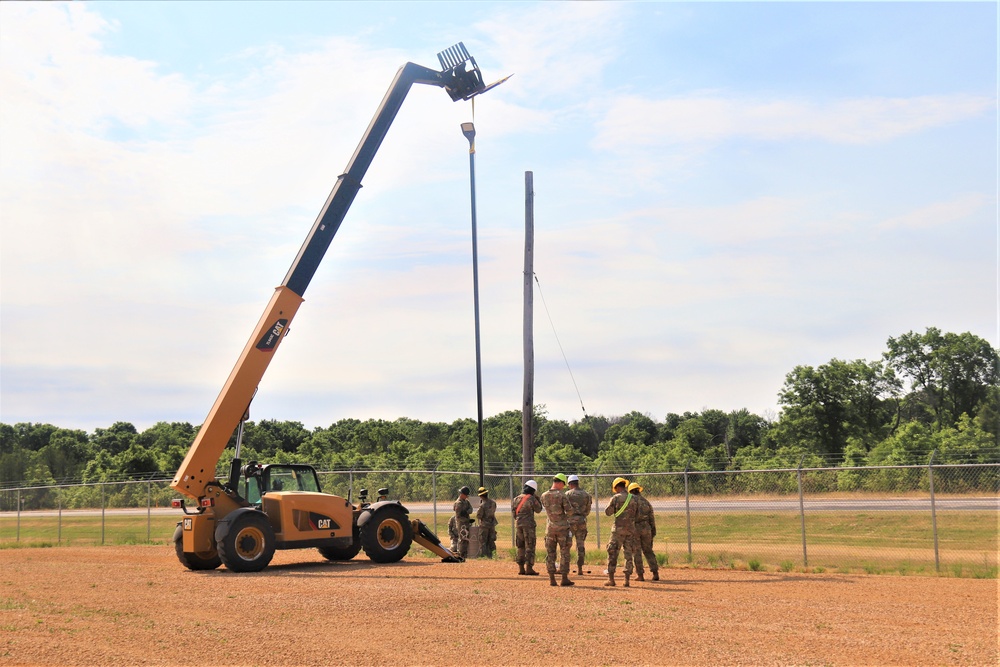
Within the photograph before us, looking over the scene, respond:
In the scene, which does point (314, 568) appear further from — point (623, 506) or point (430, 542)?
point (623, 506)

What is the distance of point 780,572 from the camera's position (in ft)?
58.6

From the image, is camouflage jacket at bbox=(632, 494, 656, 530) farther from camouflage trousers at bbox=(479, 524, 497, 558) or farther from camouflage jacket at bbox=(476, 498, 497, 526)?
camouflage trousers at bbox=(479, 524, 497, 558)

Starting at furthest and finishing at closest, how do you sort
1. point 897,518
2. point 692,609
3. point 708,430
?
point 708,430 → point 897,518 → point 692,609

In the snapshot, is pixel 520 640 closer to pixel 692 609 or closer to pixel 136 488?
pixel 692 609

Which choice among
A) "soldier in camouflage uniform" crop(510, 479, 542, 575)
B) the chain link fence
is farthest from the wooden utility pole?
"soldier in camouflage uniform" crop(510, 479, 542, 575)

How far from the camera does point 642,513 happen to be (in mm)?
15852

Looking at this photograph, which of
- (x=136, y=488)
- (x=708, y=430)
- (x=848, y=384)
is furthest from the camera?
(x=708, y=430)

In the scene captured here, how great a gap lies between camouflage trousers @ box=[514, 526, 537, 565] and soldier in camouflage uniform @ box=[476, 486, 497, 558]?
2711 millimetres

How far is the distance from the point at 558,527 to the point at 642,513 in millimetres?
1441

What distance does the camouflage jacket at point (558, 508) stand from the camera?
51.0ft

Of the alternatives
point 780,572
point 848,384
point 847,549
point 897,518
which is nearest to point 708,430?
point 848,384

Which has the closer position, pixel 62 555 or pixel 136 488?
pixel 62 555

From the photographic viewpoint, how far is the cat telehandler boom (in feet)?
58.6

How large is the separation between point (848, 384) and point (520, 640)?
48733mm
